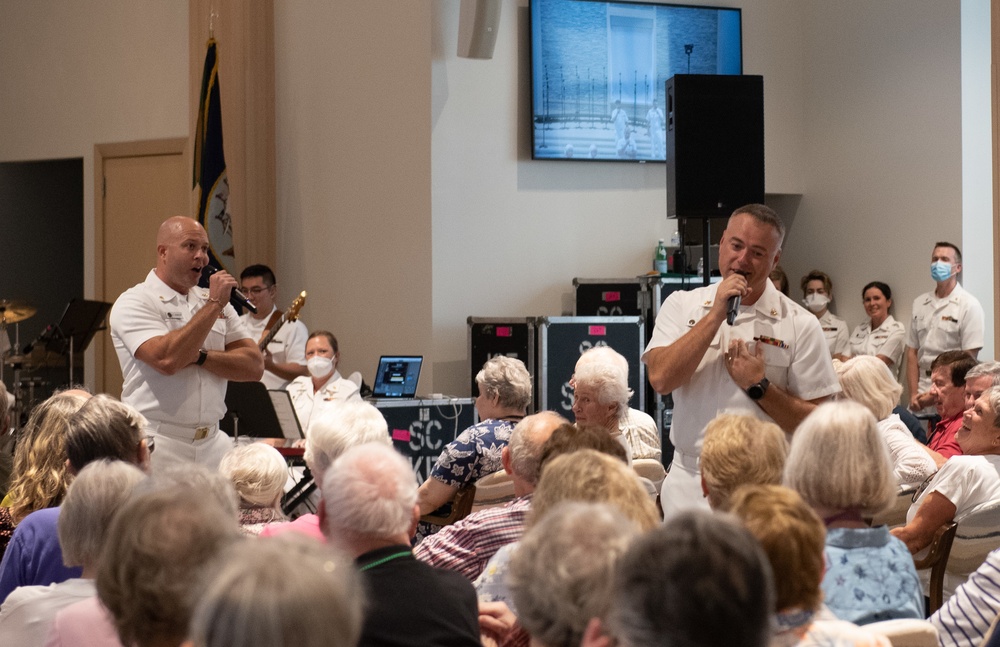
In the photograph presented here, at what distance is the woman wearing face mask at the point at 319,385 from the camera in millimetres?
6980

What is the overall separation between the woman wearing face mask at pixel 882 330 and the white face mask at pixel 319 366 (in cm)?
439

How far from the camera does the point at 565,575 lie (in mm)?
1739

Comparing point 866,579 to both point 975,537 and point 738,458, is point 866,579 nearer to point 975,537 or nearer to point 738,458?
point 738,458

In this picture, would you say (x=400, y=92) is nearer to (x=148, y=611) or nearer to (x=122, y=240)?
(x=122, y=240)

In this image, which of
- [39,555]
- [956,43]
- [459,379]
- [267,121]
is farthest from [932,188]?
[39,555]

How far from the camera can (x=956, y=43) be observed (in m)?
8.94

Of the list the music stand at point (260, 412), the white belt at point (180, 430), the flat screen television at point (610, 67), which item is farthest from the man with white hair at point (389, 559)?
the flat screen television at point (610, 67)

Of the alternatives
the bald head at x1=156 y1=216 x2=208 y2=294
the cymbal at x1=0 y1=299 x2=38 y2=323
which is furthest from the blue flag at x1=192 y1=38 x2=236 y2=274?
the bald head at x1=156 y1=216 x2=208 y2=294

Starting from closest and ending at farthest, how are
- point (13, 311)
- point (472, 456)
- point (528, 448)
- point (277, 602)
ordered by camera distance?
point (277, 602), point (528, 448), point (472, 456), point (13, 311)

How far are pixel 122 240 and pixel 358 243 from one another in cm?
243

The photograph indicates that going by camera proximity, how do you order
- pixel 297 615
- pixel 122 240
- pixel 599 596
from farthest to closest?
pixel 122 240, pixel 599 596, pixel 297 615

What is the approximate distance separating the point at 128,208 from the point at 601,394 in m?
6.73

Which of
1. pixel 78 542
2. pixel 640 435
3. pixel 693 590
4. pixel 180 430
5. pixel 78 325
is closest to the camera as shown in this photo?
pixel 693 590

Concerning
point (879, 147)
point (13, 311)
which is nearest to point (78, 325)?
point (13, 311)
